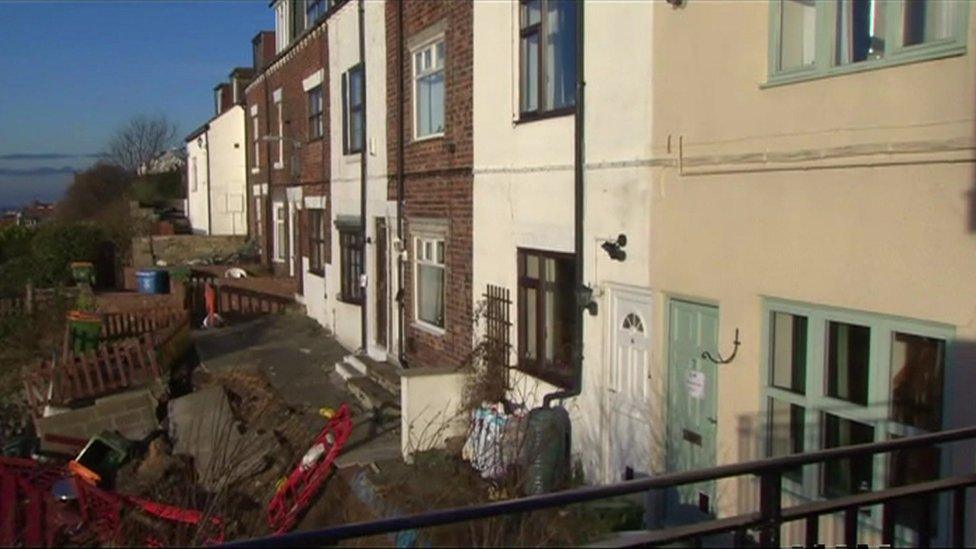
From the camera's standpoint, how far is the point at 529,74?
1014cm

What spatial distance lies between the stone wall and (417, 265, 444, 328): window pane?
1879 cm

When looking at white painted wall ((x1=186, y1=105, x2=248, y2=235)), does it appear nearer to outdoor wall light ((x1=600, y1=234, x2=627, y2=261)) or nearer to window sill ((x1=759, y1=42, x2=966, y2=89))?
outdoor wall light ((x1=600, y1=234, x2=627, y2=261))

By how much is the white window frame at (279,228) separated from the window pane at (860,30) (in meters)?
19.3

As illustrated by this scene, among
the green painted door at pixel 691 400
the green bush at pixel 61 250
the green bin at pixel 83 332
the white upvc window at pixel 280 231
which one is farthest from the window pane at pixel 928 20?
the green bush at pixel 61 250

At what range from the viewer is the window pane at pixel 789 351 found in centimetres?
639

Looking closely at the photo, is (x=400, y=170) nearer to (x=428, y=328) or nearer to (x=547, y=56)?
(x=428, y=328)

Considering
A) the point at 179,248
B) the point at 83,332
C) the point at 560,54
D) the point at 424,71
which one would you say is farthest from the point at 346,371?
the point at 179,248

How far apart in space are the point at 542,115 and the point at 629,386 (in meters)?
3.11

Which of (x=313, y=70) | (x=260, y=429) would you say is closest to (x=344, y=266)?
(x=313, y=70)

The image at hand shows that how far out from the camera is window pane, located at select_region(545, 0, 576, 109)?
30.0 feet

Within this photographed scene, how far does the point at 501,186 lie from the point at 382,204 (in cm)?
481

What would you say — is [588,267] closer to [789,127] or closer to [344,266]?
[789,127]

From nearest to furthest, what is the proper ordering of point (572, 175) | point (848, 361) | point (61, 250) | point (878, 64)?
point (878, 64) → point (848, 361) → point (572, 175) → point (61, 250)

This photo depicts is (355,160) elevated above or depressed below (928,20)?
below
